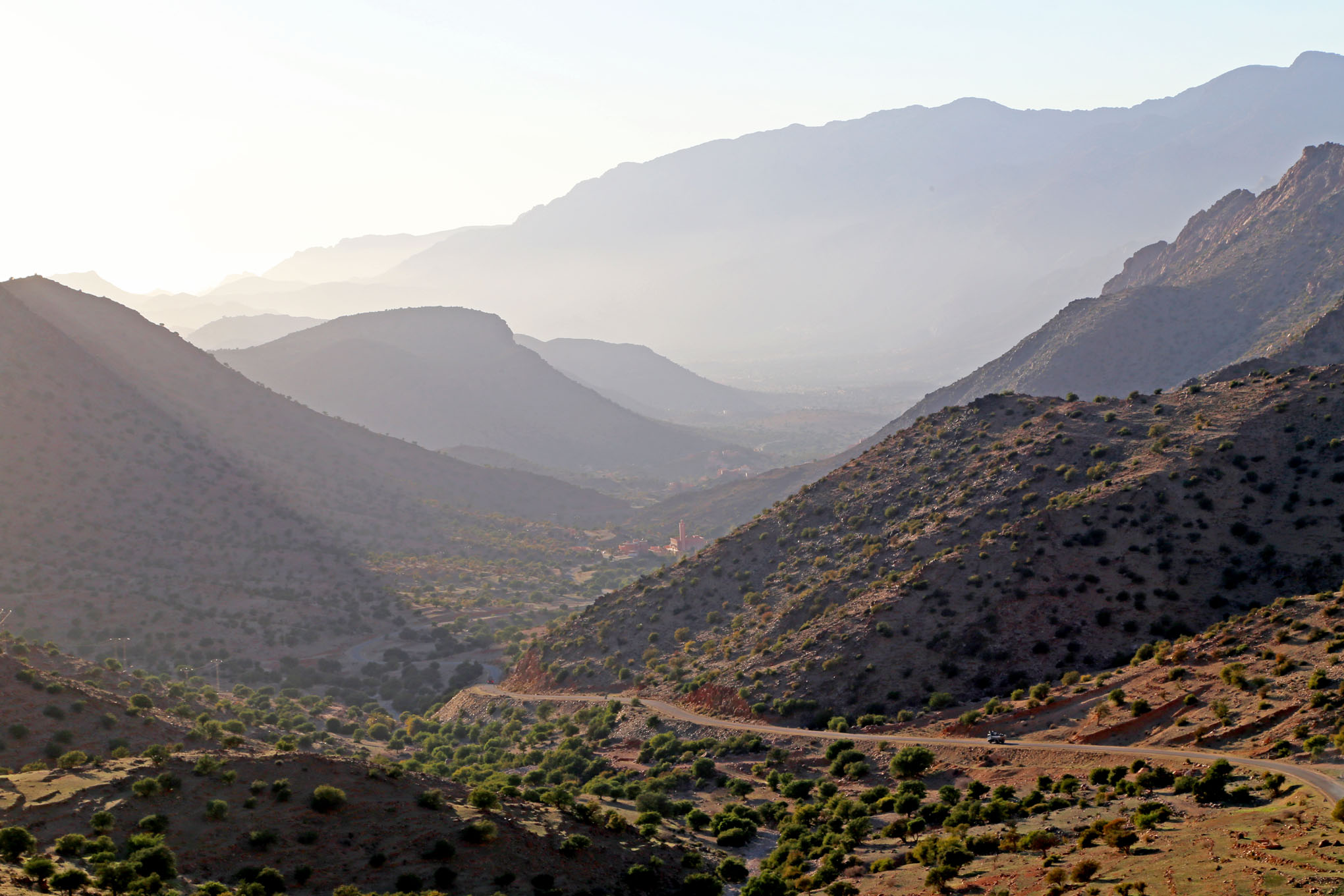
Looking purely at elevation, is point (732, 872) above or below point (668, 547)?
above

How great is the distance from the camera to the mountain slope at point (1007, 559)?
46.2 m

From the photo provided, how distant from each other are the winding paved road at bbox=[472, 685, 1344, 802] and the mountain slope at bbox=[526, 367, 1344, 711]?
6.80 feet

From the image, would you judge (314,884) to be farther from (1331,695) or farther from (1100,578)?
(1100,578)

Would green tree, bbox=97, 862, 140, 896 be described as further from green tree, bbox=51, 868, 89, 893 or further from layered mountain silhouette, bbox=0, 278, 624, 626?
layered mountain silhouette, bbox=0, 278, 624, 626

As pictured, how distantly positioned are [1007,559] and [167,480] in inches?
2836

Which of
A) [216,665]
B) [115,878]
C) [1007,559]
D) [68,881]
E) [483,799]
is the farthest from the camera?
[216,665]

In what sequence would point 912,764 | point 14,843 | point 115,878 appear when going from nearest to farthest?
1. point 115,878
2. point 14,843
3. point 912,764

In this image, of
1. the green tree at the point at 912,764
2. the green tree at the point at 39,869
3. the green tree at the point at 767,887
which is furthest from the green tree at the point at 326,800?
the green tree at the point at 912,764

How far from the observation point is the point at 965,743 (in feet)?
126

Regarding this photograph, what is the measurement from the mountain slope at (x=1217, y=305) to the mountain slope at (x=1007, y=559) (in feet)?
184

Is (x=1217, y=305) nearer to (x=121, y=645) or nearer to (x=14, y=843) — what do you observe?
(x=121, y=645)

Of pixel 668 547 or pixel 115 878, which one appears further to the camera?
pixel 668 547

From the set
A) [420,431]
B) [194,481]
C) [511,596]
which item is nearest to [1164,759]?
[511,596]

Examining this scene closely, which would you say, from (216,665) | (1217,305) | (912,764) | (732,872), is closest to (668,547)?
A: (216,665)
